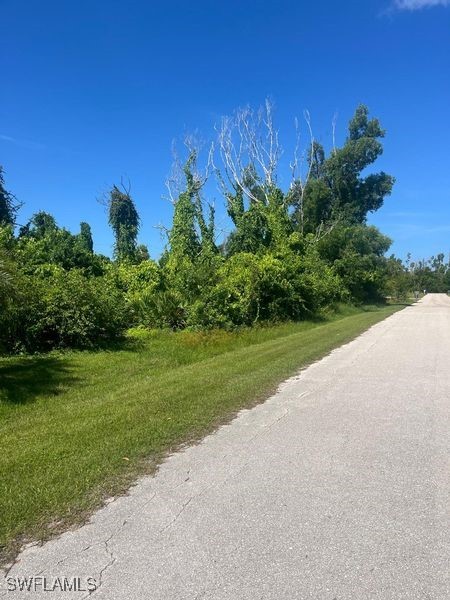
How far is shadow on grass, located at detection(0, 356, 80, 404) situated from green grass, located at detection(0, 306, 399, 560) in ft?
0.07

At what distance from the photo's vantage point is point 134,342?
16734mm

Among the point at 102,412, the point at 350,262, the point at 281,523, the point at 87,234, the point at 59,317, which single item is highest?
the point at 87,234

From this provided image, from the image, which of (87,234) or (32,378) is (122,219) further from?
(32,378)

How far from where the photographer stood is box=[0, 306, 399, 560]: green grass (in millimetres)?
4359

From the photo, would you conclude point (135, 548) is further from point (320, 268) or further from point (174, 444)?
point (320, 268)

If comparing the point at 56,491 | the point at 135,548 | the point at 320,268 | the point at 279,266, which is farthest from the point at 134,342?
the point at 320,268

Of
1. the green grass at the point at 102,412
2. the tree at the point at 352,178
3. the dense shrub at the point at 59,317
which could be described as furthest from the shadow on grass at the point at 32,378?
the tree at the point at 352,178

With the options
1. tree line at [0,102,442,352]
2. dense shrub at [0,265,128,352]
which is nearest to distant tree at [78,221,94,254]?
tree line at [0,102,442,352]

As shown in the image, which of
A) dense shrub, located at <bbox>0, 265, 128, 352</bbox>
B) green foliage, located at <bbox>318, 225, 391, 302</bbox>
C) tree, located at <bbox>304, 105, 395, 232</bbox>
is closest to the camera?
dense shrub, located at <bbox>0, 265, 128, 352</bbox>

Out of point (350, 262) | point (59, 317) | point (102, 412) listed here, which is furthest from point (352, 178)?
point (102, 412)

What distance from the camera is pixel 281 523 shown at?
3.88 metres

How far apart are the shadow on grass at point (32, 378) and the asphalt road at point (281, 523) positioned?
4719mm

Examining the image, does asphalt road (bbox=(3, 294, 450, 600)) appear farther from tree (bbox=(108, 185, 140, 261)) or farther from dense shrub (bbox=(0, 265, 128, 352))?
tree (bbox=(108, 185, 140, 261))

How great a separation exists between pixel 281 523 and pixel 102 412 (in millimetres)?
4255
